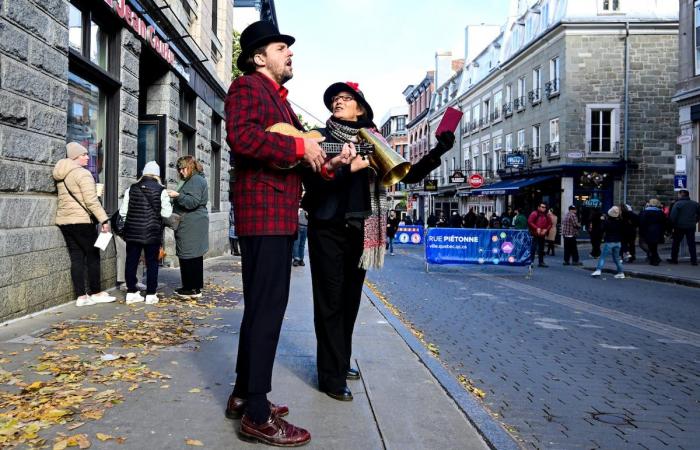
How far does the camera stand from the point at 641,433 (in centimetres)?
364

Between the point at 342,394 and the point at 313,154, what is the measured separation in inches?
63.7

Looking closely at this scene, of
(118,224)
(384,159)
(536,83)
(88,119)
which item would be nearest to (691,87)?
(536,83)

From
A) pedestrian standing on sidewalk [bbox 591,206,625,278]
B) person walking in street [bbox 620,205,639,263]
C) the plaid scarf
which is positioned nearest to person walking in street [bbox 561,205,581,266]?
person walking in street [bbox 620,205,639,263]

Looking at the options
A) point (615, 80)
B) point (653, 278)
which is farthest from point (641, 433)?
point (615, 80)

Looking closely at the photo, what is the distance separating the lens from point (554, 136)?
3048cm

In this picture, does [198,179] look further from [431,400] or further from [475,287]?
[475,287]

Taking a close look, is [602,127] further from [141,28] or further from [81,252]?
[81,252]

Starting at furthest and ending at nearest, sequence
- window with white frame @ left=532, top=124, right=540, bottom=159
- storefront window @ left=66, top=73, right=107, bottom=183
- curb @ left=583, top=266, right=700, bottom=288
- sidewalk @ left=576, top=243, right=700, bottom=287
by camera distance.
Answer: window with white frame @ left=532, top=124, right=540, bottom=159, sidewalk @ left=576, top=243, right=700, bottom=287, curb @ left=583, top=266, right=700, bottom=288, storefront window @ left=66, top=73, right=107, bottom=183

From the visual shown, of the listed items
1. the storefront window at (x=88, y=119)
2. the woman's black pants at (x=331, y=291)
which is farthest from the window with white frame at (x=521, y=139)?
the woman's black pants at (x=331, y=291)

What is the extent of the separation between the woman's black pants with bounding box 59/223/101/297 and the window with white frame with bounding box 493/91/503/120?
3483 centimetres

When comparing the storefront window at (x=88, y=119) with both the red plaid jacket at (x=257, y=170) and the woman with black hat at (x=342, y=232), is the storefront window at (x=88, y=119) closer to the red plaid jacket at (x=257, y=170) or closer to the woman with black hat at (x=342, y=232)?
the woman with black hat at (x=342, y=232)

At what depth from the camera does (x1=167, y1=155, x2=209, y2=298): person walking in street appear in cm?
786

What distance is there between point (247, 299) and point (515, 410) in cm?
211

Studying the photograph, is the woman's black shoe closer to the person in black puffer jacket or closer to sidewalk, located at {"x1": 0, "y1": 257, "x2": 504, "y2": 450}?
sidewalk, located at {"x1": 0, "y1": 257, "x2": 504, "y2": 450}
